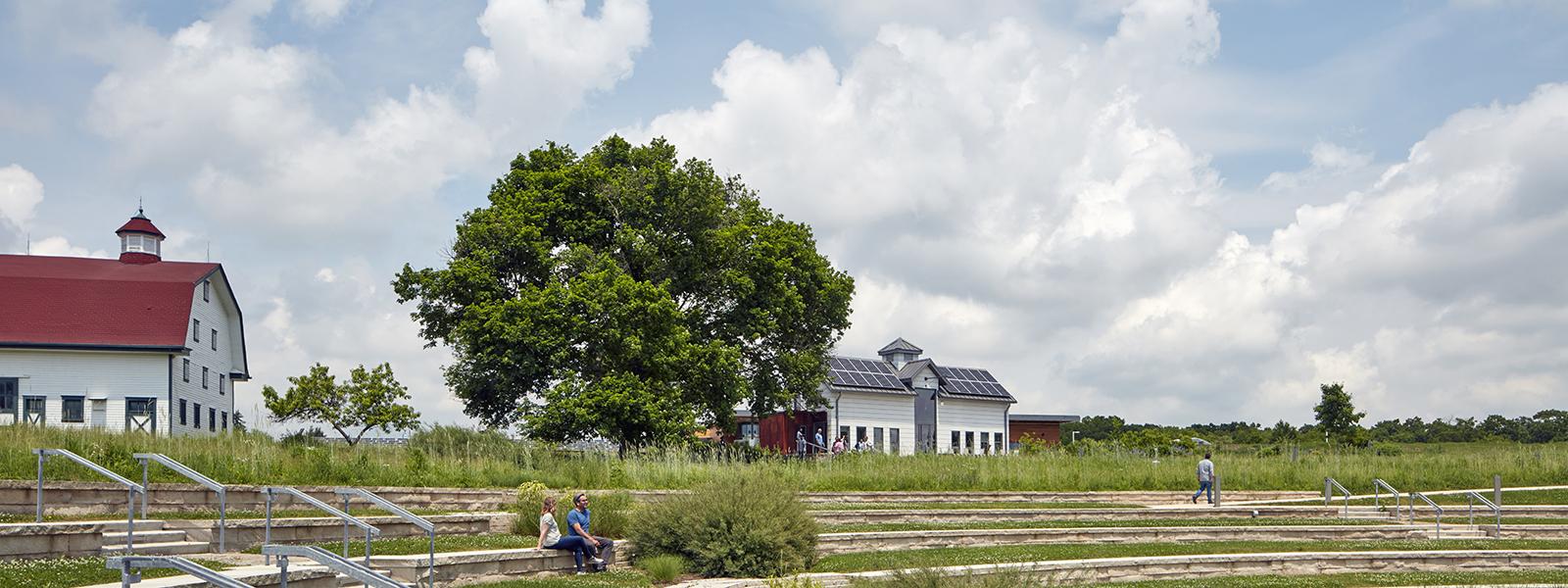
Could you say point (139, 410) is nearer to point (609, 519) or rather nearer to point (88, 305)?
point (88, 305)

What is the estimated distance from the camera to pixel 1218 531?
72.8 ft

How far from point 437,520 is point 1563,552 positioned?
17.3 metres

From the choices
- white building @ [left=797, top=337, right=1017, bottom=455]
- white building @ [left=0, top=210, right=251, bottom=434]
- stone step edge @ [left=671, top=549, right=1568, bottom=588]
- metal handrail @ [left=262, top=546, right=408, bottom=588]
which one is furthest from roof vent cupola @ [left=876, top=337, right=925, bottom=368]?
metal handrail @ [left=262, top=546, right=408, bottom=588]

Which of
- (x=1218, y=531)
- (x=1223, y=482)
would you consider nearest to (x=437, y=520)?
(x=1218, y=531)

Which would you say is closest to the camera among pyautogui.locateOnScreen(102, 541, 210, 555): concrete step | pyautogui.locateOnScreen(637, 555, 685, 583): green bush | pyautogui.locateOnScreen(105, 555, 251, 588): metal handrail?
pyautogui.locateOnScreen(105, 555, 251, 588): metal handrail

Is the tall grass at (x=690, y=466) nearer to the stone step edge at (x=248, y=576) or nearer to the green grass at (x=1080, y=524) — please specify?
the green grass at (x=1080, y=524)

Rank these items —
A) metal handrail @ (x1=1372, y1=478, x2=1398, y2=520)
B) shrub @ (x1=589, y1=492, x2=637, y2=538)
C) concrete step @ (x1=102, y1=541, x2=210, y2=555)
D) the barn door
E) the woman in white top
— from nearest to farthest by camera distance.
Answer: concrete step @ (x1=102, y1=541, x2=210, y2=555) → the woman in white top → shrub @ (x1=589, y1=492, x2=637, y2=538) → metal handrail @ (x1=1372, y1=478, x2=1398, y2=520) → the barn door

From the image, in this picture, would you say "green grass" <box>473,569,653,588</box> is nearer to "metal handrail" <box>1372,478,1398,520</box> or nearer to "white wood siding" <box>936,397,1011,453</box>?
"metal handrail" <box>1372,478,1398,520</box>

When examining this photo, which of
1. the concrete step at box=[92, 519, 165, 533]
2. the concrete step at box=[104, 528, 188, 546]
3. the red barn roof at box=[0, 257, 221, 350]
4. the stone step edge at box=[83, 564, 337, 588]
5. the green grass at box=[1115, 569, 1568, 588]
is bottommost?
the green grass at box=[1115, 569, 1568, 588]

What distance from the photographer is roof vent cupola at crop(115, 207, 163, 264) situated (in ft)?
160

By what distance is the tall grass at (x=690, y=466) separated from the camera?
21344mm

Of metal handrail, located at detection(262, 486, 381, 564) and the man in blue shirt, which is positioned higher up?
metal handrail, located at detection(262, 486, 381, 564)

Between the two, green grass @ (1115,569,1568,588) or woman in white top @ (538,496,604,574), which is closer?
green grass @ (1115,569,1568,588)

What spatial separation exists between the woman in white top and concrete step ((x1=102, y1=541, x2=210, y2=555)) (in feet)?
13.5
